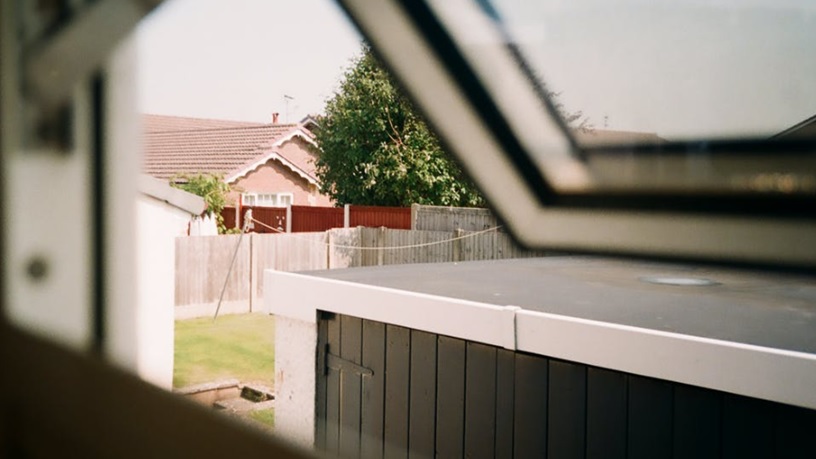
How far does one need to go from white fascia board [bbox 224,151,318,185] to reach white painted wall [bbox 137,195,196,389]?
6.28m

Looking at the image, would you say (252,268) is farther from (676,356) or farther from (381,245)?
(676,356)

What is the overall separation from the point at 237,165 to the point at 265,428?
838cm

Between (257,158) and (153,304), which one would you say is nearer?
(153,304)

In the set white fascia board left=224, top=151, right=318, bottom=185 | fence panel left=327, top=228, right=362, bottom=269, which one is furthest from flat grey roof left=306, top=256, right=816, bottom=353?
white fascia board left=224, top=151, right=318, bottom=185

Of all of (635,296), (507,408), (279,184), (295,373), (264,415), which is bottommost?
(264,415)

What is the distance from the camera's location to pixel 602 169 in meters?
0.60

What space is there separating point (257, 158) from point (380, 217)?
2.08 metres

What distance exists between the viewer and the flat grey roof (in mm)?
2361

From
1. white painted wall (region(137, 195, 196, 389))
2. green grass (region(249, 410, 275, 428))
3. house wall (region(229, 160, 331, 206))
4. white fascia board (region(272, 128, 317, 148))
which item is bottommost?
green grass (region(249, 410, 275, 428))

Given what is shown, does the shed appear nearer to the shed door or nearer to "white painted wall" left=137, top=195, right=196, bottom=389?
the shed door

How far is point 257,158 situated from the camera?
31.2ft

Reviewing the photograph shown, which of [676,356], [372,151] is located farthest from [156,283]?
[372,151]

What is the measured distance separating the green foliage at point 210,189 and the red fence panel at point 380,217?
4.79ft

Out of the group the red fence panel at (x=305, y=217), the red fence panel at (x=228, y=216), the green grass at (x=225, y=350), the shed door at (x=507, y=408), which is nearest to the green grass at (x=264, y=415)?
the green grass at (x=225, y=350)
